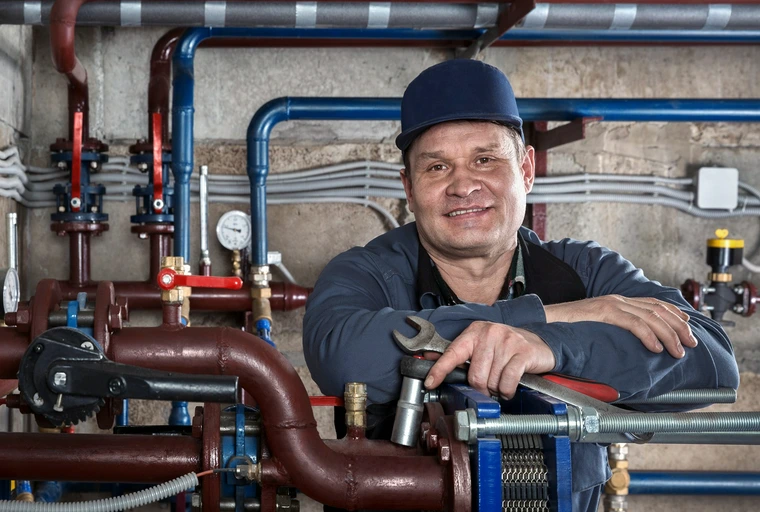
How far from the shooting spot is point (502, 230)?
124cm

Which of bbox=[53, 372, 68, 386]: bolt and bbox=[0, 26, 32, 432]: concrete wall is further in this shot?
bbox=[0, 26, 32, 432]: concrete wall

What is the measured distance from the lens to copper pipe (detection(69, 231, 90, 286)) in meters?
2.23

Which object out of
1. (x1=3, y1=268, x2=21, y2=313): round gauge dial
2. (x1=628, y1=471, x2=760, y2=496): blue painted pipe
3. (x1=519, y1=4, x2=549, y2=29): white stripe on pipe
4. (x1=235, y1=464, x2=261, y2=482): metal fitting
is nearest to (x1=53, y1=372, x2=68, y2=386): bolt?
(x1=235, y1=464, x2=261, y2=482): metal fitting

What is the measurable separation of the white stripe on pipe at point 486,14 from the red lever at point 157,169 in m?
0.96

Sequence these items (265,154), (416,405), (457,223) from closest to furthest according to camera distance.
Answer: (416,405), (457,223), (265,154)

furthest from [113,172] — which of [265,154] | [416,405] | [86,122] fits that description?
[416,405]

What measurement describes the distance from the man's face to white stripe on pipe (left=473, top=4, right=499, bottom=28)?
2.37 feet

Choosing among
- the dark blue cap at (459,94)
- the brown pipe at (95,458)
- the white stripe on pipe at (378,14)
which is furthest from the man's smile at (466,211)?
the white stripe on pipe at (378,14)

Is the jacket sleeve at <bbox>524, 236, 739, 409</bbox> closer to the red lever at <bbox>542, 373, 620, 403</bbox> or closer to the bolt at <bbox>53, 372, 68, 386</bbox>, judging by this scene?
the red lever at <bbox>542, 373, 620, 403</bbox>

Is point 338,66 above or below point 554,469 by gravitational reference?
above

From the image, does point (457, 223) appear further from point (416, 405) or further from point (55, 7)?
point (55, 7)

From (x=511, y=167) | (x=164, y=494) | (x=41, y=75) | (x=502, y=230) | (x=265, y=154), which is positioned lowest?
(x=164, y=494)

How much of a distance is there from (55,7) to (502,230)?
119 centimetres

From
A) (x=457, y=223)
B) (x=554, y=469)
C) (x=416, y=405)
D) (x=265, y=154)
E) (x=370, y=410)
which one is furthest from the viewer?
(x=265, y=154)
